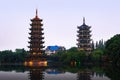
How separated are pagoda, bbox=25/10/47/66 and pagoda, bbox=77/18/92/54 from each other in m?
23.1

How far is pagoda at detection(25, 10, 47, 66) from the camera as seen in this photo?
89688 millimetres

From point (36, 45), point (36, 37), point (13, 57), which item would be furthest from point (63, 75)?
point (13, 57)

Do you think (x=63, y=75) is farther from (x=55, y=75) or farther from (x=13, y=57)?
(x=13, y=57)

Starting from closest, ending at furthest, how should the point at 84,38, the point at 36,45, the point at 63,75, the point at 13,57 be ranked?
the point at 63,75 < the point at 36,45 < the point at 13,57 < the point at 84,38

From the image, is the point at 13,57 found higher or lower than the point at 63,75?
higher

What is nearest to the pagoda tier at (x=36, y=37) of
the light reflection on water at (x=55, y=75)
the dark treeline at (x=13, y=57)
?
the dark treeline at (x=13, y=57)

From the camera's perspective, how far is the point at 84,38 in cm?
11588

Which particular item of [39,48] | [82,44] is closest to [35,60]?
[39,48]

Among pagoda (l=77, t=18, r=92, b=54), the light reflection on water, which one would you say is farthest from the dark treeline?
the light reflection on water

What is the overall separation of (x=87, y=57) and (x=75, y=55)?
3.94m

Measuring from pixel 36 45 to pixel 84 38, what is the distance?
28883 millimetres

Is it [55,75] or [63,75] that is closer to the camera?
[63,75]

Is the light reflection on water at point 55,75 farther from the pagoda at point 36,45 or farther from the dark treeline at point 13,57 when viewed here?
the dark treeline at point 13,57

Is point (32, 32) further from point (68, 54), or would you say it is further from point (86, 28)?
point (86, 28)
